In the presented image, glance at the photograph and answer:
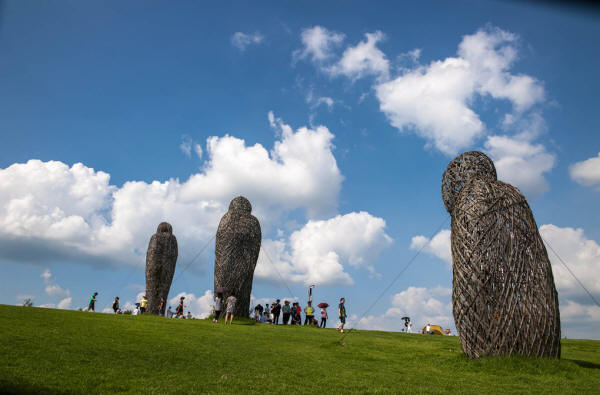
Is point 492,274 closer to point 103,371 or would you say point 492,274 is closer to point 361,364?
point 361,364

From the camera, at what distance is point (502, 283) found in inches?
425

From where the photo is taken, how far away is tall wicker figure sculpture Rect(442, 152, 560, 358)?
419 inches

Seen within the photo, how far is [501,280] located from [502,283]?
0.08 metres

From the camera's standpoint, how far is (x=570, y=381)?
9.43 metres

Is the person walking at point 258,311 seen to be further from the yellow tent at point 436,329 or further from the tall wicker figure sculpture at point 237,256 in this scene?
the yellow tent at point 436,329

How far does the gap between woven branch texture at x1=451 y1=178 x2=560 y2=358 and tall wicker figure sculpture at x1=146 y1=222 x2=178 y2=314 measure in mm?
26248

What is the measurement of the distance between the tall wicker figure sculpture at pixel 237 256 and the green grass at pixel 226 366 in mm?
11282

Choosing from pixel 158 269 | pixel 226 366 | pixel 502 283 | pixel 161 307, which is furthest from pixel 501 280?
pixel 158 269

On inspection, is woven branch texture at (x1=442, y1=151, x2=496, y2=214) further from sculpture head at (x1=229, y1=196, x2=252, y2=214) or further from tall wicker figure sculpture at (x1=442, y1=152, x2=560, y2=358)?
sculpture head at (x1=229, y1=196, x2=252, y2=214)

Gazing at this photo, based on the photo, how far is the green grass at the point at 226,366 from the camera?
7264 millimetres

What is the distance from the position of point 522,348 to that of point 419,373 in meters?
2.98

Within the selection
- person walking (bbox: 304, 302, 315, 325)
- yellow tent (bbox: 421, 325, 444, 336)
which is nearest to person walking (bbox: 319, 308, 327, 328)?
person walking (bbox: 304, 302, 315, 325)

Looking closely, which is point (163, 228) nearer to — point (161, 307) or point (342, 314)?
point (161, 307)

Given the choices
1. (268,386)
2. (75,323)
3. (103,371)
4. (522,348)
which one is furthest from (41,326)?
(522,348)
